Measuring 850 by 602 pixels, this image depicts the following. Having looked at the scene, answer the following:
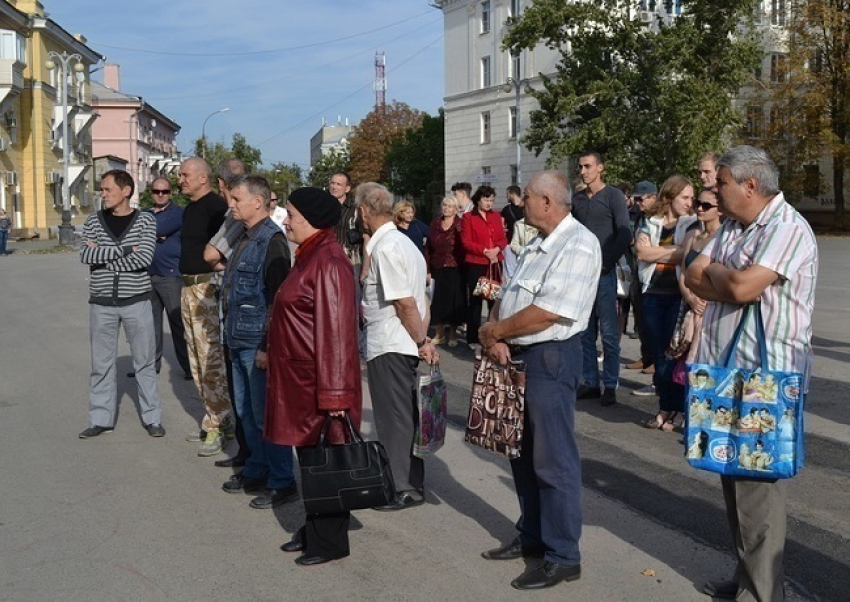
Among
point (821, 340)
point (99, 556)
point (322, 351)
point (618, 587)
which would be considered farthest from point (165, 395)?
point (821, 340)

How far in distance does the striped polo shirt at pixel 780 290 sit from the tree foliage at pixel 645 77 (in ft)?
123

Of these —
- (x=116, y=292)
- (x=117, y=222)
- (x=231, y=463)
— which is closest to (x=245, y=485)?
(x=231, y=463)

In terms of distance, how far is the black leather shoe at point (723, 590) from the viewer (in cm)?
455

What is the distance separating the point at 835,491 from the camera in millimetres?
6180

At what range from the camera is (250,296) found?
6.27 metres

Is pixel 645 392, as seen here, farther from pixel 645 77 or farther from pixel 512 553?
pixel 645 77

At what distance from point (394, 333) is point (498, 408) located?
1280 mm

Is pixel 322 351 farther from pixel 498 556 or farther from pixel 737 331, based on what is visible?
pixel 737 331

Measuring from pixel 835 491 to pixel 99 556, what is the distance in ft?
14.5

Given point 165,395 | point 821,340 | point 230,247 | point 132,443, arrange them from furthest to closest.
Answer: point 821,340
point 165,395
point 132,443
point 230,247

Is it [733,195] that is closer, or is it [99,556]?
[733,195]

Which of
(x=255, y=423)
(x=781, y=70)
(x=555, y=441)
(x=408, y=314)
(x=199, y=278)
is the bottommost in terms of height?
(x=255, y=423)

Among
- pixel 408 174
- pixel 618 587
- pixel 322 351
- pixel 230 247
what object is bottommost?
pixel 618 587

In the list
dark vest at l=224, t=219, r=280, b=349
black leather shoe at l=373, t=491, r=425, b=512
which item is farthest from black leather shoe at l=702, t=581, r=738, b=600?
dark vest at l=224, t=219, r=280, b=349
